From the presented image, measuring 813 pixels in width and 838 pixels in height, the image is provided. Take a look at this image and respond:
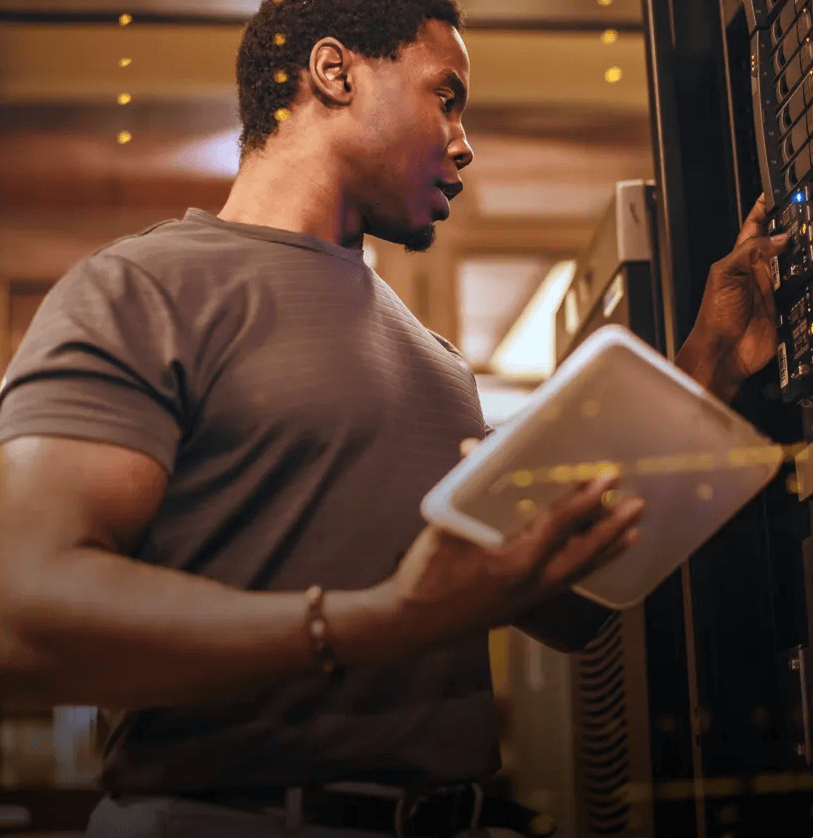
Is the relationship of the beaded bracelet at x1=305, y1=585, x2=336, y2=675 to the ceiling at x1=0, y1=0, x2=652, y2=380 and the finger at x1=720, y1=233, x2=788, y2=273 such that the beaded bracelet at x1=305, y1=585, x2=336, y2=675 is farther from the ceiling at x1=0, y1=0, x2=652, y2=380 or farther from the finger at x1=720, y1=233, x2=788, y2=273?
the ceiling at x1=0, y1=0, x2=652, y2=380

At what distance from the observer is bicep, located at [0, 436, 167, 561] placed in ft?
2.50

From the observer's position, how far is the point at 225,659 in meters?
0.76

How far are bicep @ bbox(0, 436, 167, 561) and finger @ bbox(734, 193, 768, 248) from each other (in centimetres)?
64

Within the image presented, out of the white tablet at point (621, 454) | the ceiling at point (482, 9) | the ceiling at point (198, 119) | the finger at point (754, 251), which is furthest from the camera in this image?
the ceiling at point (198, 119)

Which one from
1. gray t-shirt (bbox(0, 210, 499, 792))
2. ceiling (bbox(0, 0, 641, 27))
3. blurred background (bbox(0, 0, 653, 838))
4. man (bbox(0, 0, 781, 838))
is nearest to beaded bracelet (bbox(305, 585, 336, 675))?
man (bbox(0, 0, 781, 838))

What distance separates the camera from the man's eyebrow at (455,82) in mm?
1159

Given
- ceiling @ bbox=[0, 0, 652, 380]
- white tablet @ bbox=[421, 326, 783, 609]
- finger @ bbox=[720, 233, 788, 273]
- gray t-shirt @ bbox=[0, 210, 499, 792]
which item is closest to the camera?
white tablet @ bbox=[421, 326, 783, 609]

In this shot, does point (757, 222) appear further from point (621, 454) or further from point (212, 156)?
point (212, 156)

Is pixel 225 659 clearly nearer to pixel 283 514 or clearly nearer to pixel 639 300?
pixel 283 514

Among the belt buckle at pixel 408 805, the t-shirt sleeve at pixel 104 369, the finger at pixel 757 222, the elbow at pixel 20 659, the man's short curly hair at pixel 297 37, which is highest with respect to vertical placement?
the man's short curly hair at pixel 297 37

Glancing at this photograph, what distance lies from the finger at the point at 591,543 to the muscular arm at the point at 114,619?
0.40ft

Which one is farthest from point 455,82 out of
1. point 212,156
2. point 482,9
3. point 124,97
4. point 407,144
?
point 212,156

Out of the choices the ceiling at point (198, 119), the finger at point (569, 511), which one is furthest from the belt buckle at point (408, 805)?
the ceiling at point (198, 119)

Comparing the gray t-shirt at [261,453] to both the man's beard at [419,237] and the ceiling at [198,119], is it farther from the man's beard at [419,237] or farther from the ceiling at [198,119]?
the ceiling at [198,119]
